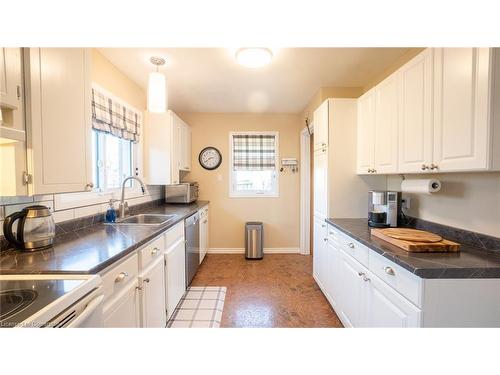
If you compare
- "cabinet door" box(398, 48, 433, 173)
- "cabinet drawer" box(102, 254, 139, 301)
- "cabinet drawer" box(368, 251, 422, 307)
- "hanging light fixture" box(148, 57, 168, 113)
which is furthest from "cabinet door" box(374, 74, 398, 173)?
"cabinet drawer" box(102, 254, 139, 301)

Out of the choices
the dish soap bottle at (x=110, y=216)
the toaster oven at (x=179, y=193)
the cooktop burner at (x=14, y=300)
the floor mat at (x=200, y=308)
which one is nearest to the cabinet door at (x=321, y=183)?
the floor mat at (x=200, y=308)

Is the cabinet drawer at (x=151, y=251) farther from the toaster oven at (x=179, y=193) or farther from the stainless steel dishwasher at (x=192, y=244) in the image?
the toaster oven at (x=179, y=193)

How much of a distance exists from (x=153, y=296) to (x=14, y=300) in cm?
101

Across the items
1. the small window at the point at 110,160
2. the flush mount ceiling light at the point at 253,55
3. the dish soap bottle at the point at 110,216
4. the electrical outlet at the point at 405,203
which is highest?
the flush mount ceiling light at the point at 253,55

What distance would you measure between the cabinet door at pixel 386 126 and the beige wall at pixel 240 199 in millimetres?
2010

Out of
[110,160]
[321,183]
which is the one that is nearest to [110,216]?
[110,160]

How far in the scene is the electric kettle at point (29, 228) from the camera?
1.15 m

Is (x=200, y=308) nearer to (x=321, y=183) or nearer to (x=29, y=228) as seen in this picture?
(x=29, y=228)

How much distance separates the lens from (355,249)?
172cm

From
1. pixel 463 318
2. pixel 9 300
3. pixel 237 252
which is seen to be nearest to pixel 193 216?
pixel 237 252

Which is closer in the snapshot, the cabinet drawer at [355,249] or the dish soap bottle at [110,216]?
the cabinet drawer at [355,249]

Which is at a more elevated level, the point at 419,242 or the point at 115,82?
the point at 115,82
